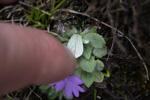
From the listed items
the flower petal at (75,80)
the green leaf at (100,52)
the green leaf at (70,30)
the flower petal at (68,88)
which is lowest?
the flower petal at (68,88)

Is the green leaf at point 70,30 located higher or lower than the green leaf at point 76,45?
higher

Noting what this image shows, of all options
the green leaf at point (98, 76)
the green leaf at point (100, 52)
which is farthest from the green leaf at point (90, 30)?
the green leaf at point (98, 76)

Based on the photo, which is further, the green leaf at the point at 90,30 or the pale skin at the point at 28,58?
the green leaf at the point at 90,30

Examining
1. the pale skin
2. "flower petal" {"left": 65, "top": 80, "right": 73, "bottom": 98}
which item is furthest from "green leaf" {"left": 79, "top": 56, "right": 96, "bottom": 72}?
the pale skin

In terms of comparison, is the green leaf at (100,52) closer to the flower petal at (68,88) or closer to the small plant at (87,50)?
the small plant at (87,50)

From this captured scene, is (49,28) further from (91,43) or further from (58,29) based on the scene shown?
(91,43)

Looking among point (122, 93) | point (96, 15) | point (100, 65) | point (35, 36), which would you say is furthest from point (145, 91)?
point (35, 36)
